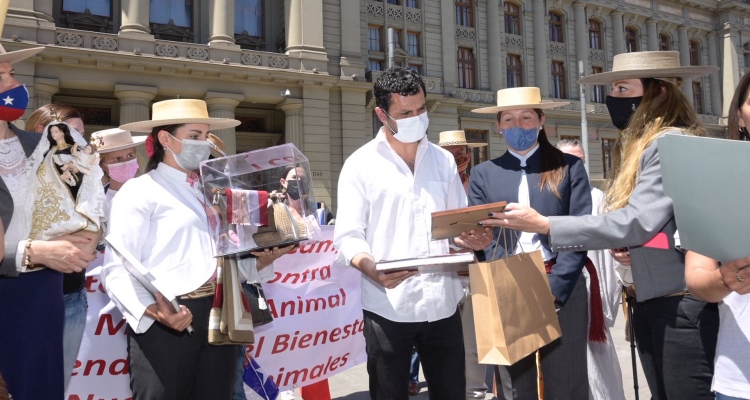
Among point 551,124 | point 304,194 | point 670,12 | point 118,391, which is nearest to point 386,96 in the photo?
point 304,194

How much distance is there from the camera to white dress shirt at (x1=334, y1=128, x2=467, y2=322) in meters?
2.85

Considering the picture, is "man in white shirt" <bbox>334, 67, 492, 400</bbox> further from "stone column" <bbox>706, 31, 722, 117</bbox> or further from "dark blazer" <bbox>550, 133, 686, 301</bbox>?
"stone column" <bbox>706, 31, 722, 117</bbox>

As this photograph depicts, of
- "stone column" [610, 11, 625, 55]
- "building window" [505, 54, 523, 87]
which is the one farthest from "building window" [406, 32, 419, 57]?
"stone column" [610, 11, 625, 55]

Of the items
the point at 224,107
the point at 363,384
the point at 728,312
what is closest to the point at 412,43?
the point at 224,107

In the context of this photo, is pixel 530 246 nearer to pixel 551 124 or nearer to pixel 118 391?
pixel 118 391

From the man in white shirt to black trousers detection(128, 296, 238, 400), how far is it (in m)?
0.80

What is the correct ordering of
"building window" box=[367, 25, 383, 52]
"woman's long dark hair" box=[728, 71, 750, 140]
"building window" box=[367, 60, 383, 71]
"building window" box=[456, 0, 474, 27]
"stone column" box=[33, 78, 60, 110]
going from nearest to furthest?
"woman's long dark hair" box=[728, 71, 750, 140], "stone column" box=[33, 78, 60, 110], "building window" box=[367, 60, 383, 71], "building window" box=[367, 25, 383, 52], "building window" box=[456, 0, 474, 27]

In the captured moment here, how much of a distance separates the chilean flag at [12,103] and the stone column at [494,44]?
2806 centimetres

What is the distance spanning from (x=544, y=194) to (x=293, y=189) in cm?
139

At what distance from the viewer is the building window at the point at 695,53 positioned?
3700 cm

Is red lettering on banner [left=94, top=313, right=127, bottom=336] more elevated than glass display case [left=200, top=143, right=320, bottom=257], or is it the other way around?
glass display case [left=200, top=143, right=320, bottom=257]

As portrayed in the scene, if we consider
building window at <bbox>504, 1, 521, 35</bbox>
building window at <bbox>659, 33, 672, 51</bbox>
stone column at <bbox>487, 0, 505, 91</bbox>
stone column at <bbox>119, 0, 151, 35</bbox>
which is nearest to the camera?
stone column at <bbox>119, 0, 151, 35</bbox>

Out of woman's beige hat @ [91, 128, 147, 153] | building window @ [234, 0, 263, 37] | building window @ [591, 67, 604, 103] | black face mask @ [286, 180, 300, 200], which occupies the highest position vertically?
building window @ [234, 0, 263, 37]

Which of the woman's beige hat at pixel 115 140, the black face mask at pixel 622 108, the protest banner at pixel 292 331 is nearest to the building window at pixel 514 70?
the protest banner at pixel 292 331
